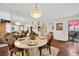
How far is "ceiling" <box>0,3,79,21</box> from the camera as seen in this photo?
77.1 inches

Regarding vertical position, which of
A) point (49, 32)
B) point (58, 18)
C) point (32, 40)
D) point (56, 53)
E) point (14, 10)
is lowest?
point (56, 53)

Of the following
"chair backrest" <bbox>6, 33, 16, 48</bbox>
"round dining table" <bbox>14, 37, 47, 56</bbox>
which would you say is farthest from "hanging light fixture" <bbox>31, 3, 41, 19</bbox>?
"chair backrest" <bbox>6, 33, 16, 48</bbox>

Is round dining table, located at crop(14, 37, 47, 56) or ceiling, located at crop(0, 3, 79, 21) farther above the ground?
ceiling, located at crop(0, 3, 79, 21)

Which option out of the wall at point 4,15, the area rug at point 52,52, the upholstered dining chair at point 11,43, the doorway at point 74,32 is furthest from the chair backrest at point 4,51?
the doorway at point 74,32

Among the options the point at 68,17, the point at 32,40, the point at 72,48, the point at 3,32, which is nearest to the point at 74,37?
the point at 72,48

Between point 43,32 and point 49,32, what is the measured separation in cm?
10

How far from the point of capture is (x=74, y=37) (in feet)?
6.37

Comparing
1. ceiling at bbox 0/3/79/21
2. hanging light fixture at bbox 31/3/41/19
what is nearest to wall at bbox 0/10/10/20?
ceiling at bbox 0/3/79/21

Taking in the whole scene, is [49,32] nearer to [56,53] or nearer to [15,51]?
[56,53]

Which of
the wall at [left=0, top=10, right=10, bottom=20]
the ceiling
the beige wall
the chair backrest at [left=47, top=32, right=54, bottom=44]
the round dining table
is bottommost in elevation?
the round dining table

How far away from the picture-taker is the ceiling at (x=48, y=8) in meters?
1.96

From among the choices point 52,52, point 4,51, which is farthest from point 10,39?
point 52,52

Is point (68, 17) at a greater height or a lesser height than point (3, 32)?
greater

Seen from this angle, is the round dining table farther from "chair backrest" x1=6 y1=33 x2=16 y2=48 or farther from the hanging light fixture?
the hanging light fixture
